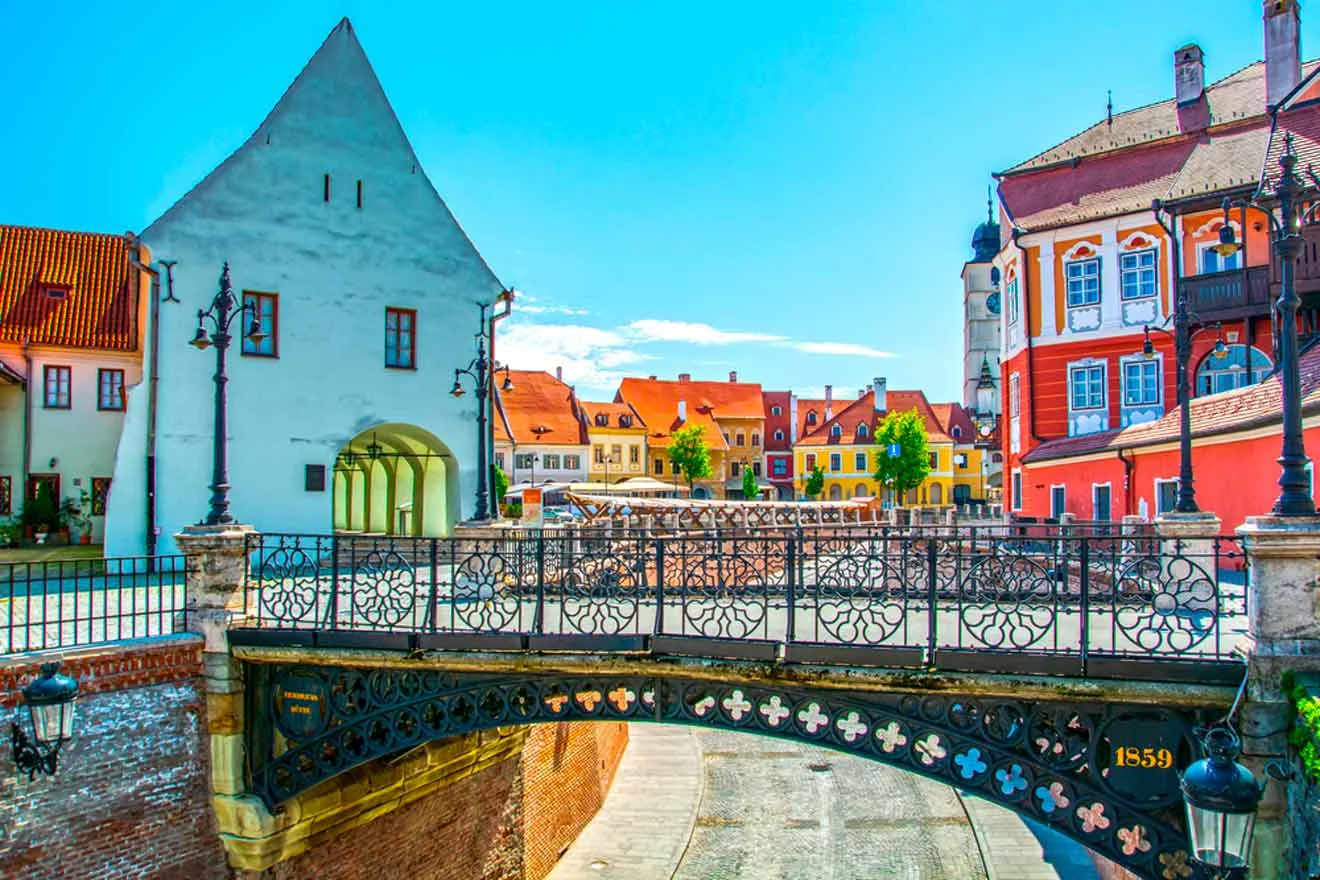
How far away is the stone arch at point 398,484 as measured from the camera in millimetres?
21312

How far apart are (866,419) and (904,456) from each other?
11884 millimetres

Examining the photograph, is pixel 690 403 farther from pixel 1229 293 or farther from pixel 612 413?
pixel 1229 293

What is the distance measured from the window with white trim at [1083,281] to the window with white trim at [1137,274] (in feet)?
2.17

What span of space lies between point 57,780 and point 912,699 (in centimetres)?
838

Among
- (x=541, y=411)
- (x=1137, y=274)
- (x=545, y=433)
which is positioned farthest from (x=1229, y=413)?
(x=541, y=411)

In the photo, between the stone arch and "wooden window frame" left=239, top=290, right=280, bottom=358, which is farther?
the stone arch

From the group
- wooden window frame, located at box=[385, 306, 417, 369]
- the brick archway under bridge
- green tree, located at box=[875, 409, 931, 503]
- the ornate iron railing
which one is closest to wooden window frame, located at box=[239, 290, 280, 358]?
wooden window frame, located at box=[385, 306, 417, 369]

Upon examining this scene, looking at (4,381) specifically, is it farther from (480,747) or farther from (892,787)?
(892,787)

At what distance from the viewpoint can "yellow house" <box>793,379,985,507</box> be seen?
74.4 metres

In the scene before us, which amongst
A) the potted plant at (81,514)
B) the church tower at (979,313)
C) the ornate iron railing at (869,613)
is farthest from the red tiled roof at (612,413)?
the ornate iron railing at (869,613)

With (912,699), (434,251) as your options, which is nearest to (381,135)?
(434,251)

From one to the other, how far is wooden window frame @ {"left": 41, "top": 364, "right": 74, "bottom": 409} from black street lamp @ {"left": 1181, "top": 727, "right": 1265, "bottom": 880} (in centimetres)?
2825

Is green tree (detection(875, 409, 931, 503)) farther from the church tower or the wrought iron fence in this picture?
the wrought iron fence

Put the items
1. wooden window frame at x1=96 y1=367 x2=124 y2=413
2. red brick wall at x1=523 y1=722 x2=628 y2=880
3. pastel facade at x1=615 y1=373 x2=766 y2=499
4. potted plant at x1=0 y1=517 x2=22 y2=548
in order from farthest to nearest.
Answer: pastel facade at x1=615 y1=373 x2=766 y2=499, wooden window frame at x1=96 y1=367 x2=124 y2=413, potted plant at x1=0 y1=517 x2=22 y2=548, red brick wall at x1=523 y1=722 x2=628 y2=880
